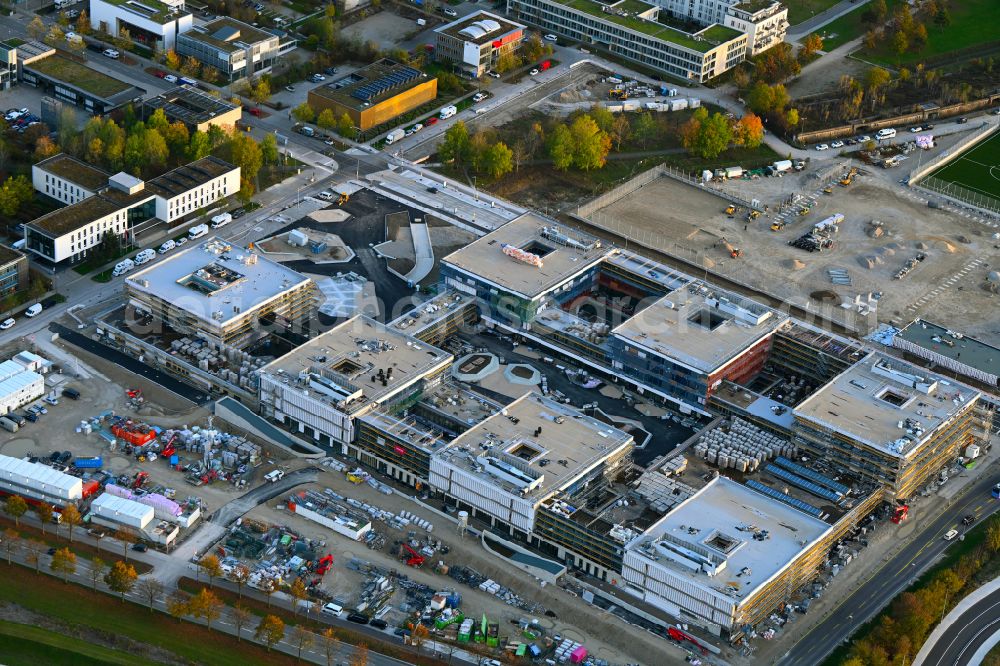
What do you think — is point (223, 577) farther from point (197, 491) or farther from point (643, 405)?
point (643, 405)

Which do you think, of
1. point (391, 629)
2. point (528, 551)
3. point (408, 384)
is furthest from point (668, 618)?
point (408, 384)

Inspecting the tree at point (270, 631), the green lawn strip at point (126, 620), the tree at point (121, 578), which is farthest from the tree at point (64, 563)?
the tree at point (270, 631)

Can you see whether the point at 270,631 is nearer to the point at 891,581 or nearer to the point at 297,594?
the point at 297,594

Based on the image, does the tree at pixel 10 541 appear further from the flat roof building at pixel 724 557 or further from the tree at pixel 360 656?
the flat roof building at pixel 724 557

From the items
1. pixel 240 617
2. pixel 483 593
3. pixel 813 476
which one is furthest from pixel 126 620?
pixel 813 476

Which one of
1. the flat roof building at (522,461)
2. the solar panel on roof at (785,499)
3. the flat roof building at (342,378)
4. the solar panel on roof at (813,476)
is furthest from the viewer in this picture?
the flat roof building at (342,378)

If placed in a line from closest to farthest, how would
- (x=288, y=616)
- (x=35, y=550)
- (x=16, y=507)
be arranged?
(x=288, y=616) → (x=35, y=550) → (x=16, y=507)

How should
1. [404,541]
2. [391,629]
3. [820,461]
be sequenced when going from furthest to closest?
1. [820,461]
2. [404,541]
3. [391,629]
